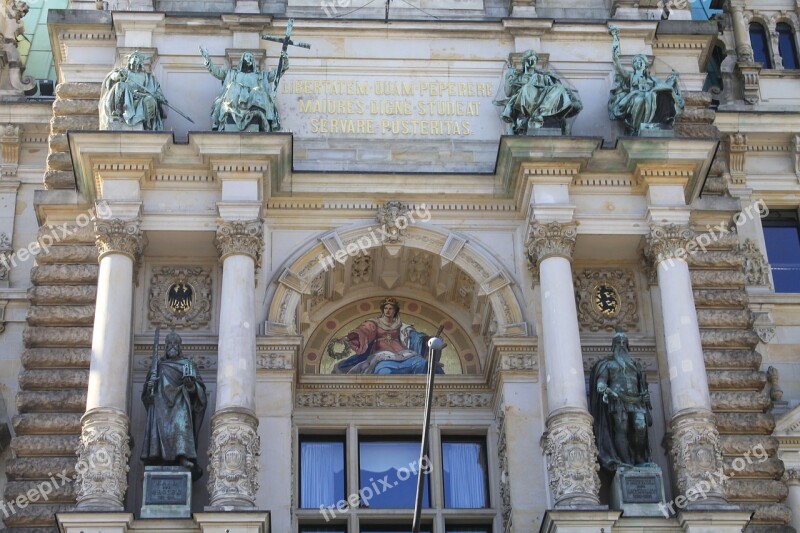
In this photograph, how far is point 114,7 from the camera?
27.5m

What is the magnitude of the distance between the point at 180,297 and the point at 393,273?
318 centimetres

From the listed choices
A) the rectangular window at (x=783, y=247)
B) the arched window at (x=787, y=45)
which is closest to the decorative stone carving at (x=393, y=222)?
the rectangular window at (x=783, y=247)

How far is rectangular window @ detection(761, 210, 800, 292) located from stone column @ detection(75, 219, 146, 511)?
989cm

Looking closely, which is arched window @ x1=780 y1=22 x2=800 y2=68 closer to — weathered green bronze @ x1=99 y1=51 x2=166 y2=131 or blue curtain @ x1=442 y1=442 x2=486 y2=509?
blue curtain @ x1=442 y1=442 x2=486 y2=509

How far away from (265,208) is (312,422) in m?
3.14

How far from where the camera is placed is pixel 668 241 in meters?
24.8

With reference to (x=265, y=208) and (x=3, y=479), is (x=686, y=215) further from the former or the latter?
(x=3, y=479)

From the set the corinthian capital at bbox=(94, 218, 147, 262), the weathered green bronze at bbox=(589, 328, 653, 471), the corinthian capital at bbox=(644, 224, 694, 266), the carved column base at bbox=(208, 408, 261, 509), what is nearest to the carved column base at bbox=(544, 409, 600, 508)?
the weathered green bronze at bbox=(589, 328, 653, 471)

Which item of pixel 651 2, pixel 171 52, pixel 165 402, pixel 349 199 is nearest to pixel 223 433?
pixel 165 402

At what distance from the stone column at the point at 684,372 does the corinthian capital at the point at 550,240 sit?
1.16m

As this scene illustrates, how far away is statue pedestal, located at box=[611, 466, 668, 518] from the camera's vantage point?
22781mm

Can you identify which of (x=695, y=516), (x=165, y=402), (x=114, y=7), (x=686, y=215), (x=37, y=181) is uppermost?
(x=114, y=7)
